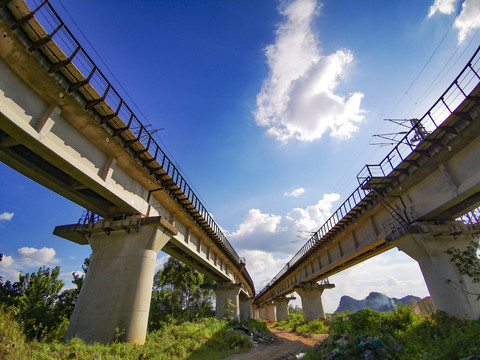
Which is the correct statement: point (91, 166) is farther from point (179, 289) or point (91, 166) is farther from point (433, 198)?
point (179, 289)

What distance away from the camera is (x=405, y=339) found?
1003cm

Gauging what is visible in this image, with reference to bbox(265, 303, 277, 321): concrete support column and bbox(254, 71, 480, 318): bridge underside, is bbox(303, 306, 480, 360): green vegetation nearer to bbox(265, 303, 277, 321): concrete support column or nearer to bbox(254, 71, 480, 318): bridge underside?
bbox(254, 71, 480, 318): bridge underside

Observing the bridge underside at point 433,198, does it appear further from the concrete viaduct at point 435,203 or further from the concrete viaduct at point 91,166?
the concrete viaduct at point 91,166

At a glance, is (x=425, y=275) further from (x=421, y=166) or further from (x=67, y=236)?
(x=67, y=236)

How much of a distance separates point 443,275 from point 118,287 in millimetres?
16507

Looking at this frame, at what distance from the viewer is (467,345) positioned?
21.5 ft

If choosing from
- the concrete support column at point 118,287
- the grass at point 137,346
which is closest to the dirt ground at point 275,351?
the grass at point 137,346

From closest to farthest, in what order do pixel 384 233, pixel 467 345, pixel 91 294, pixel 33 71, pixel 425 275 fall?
pixel 467 345 < pixel 33 71 < pixel 91 294 < pixel 425 275 < pixel 384 233

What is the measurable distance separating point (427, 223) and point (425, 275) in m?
2.89

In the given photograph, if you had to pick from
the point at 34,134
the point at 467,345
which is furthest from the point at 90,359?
the point at 467,345

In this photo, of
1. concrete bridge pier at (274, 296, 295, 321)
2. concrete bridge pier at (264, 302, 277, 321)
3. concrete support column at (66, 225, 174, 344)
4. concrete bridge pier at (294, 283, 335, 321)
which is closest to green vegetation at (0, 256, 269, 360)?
concrete support column at (66, 225, 174, 344)

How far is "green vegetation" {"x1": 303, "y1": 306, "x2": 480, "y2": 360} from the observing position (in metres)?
6.68

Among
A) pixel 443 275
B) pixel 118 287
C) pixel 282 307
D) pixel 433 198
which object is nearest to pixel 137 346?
pixel 118 287

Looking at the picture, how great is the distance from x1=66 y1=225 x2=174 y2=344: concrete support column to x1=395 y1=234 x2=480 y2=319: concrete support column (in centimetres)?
1399
